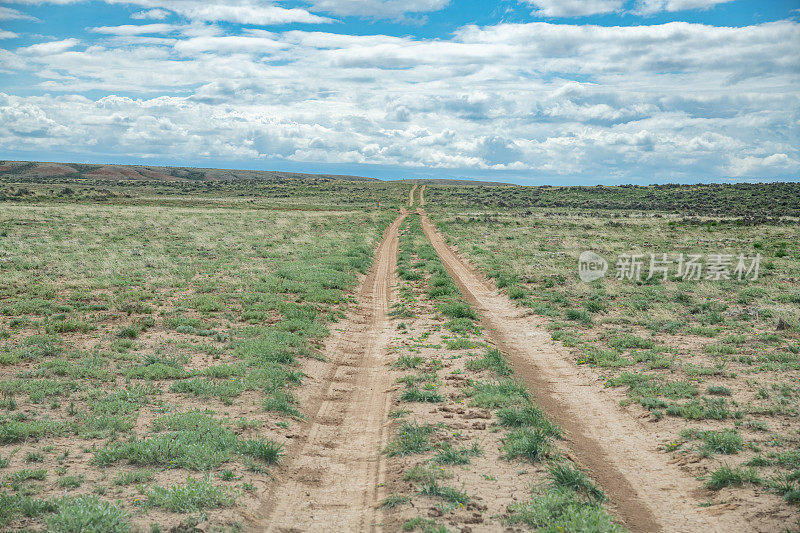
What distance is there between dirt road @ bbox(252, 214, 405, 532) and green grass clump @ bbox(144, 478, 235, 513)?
21.3 inches

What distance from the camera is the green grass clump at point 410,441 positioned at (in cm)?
781

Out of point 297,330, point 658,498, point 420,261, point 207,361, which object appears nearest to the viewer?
point 658,498

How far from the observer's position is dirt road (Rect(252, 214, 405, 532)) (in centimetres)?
638

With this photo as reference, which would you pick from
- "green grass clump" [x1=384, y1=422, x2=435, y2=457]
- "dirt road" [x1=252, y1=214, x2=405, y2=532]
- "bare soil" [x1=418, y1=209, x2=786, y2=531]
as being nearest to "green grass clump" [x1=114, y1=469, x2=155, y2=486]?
"dirt road" [x1=252, y1=214, x2=405, y2=532]

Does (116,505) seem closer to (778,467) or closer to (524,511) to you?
(524,511)

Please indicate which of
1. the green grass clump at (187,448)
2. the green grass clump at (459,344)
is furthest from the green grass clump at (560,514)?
the green grass clump at (459,344)

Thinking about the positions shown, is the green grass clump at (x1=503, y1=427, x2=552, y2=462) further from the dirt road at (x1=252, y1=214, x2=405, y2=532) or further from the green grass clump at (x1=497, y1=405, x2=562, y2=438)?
the dirt road at (x1=252, y1=214, x2=405, y2=532)

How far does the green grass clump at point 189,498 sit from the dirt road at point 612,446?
464cm

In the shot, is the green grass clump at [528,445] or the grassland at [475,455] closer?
the grassland at [475,455]

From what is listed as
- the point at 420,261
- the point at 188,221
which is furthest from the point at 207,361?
the point at 188,221

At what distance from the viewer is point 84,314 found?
15164mm

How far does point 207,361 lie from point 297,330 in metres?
3.05

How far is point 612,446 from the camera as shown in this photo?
8.34 m

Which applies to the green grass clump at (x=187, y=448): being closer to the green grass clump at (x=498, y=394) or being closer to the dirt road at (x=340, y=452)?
the dirt road at (x=340, y=452)
